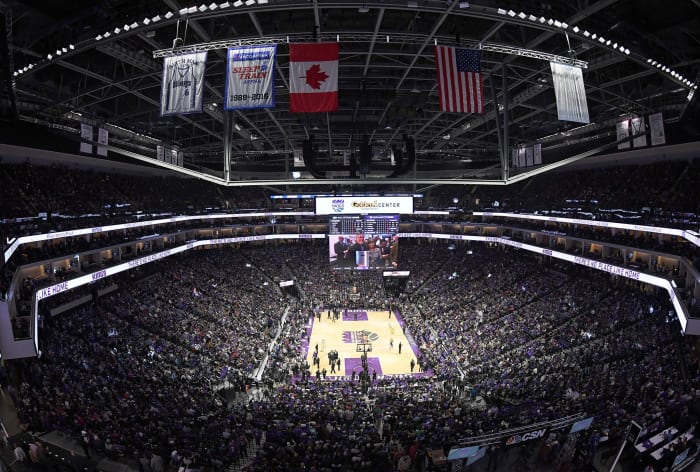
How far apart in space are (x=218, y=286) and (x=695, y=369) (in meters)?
29.7

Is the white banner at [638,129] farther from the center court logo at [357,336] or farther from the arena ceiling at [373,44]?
the center court logo at [357,336]

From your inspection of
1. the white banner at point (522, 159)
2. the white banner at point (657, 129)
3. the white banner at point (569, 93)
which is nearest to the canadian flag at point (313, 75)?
the white banner at point (569, 93)

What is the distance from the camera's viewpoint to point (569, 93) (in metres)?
11.5

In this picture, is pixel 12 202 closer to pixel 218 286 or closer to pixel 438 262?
pixel 218 286

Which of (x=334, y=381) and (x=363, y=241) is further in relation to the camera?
(x=363, y=241)

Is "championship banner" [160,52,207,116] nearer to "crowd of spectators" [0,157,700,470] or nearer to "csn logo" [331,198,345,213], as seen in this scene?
"crowd of spectators" [0,157,700,470]

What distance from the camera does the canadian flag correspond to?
33.4 ft

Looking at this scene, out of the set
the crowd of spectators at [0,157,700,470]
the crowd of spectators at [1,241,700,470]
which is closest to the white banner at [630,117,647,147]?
the crowd of spectators at [0,157,700,470]

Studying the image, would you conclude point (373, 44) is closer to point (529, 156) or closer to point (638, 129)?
point (529, 156)

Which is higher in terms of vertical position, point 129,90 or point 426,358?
point 129,90

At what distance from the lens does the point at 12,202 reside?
20.5m

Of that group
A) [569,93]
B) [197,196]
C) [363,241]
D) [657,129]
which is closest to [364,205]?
[363,241]

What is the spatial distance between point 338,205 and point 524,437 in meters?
23.8

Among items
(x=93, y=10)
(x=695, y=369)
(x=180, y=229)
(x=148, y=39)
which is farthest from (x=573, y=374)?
(x=180, y=229)
